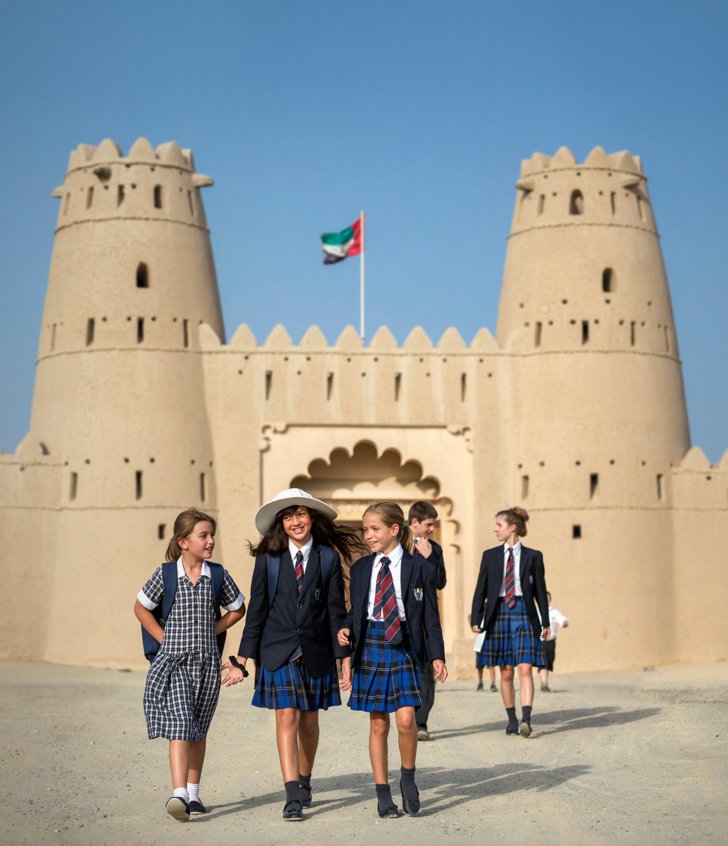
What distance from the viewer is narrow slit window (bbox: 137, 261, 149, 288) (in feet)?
96.6

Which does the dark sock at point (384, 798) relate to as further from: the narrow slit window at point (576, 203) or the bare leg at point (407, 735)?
the narrow slit window at point (576, 203)

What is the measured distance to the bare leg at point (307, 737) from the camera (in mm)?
8523

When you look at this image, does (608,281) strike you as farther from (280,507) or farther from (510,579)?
(280,507)

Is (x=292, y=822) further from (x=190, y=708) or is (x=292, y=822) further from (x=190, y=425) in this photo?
(x=190, y=425)

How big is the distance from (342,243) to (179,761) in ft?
81.2

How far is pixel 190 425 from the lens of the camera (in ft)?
95.1

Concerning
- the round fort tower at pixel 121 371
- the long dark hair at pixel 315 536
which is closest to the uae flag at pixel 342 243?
the round fort tower at pixel 121 371

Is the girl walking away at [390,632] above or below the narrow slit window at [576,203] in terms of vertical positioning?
below

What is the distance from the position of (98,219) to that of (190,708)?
73.9ft

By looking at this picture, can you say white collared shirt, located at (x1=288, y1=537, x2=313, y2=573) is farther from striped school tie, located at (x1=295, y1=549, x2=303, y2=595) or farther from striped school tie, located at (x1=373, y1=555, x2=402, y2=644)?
striped school tie, located at (x1=373, y1=555, x2=402, y2=644)

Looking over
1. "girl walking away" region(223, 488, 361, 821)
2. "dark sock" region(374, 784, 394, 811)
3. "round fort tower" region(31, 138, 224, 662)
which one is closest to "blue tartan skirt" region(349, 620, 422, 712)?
"girl walking away" region(223, 488, 361, 821)

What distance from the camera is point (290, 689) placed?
8.32m

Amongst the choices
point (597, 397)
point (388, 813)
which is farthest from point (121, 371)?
point (388, 813)

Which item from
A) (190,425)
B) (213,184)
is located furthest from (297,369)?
(213,184)
